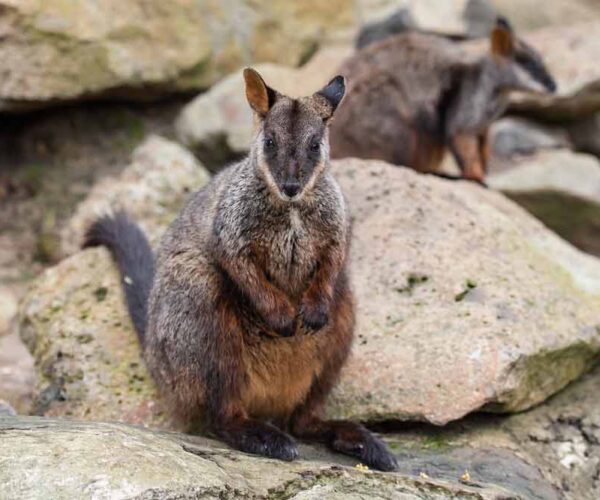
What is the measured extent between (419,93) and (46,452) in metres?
6.42

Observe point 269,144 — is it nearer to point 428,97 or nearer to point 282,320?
point 282,320

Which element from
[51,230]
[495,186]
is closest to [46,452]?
[51,230]

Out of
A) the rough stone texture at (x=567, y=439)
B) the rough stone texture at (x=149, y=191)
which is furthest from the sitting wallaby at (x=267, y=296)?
the rough stone texture at (x=149, y=191)

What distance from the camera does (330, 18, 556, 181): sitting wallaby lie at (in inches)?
377

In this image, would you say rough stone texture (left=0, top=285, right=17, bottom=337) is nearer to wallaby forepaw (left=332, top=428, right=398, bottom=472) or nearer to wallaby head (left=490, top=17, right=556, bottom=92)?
wallaby forepaw (left=332, top=428, right=398, bottom=472)

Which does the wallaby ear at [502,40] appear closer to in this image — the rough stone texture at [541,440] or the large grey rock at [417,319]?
the large grey rock at [417,319]

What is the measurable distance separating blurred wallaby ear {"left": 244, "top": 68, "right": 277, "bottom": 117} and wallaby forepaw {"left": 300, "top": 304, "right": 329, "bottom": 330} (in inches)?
41.2

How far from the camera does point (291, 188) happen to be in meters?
Answer: 5.08

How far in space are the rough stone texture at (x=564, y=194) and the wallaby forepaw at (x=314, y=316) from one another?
5.68m

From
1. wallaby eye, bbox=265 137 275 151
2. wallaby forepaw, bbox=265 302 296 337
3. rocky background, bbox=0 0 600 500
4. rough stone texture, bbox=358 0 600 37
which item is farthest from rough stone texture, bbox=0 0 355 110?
wallaby forepaw, bbox=265 302 296 337

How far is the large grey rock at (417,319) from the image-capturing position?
604 centimetres

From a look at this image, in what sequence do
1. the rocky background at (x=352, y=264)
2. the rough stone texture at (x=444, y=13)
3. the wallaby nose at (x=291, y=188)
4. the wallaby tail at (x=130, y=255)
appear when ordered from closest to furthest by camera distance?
the rocky background at (x=352, y=264)
the wallaby nose at (x=291, y=188)
the wallaby tail at (x=130, y=255)
the rough stone texture at (x=444, y=13)

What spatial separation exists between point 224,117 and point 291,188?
5.42m

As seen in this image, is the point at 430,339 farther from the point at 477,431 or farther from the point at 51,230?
the point at 51,230
